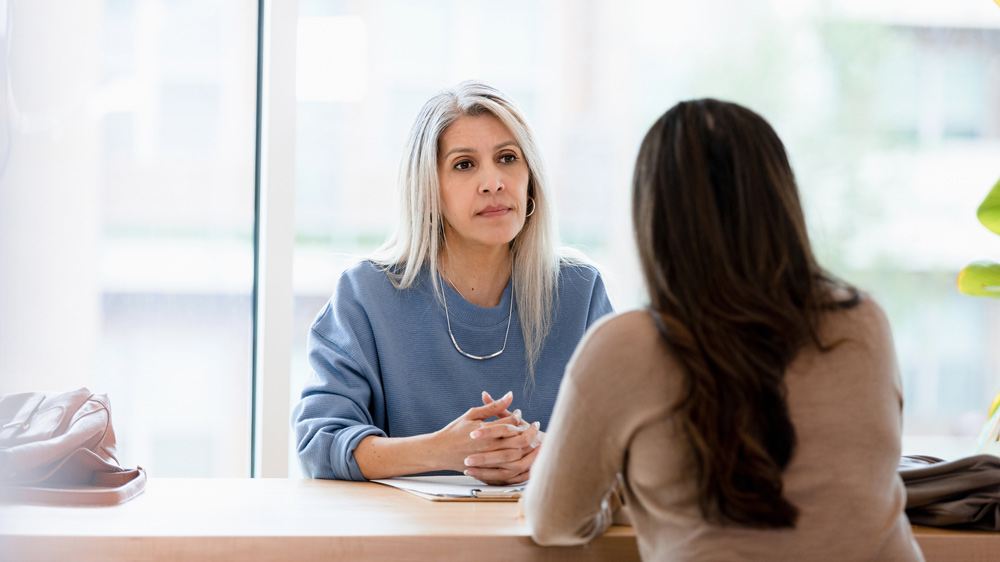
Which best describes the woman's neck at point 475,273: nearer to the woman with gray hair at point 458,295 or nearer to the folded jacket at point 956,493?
the woman with gray hair at point 458,295

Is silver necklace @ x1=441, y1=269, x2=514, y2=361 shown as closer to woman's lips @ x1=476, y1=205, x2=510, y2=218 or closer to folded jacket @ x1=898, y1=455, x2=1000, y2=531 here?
woman's lips @ x1=476, y1=205, x2=510, y2=218

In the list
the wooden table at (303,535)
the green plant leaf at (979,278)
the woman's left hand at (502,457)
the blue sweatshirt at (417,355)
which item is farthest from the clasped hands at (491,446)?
the green plant leaf at (979,278)

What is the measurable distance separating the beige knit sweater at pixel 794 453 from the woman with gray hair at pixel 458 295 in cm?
67

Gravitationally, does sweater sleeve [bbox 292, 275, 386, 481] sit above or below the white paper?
above

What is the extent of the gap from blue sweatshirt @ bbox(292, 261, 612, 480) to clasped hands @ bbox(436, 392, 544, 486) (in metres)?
0.25

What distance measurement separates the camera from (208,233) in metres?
2.31

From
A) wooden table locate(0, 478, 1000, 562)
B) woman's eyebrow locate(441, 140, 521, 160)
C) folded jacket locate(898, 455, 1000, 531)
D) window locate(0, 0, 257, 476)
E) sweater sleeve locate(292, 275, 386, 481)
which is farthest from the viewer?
window locate(0, 0, 257, 476)

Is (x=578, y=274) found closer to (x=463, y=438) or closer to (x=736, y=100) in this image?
(x=463, y=438)

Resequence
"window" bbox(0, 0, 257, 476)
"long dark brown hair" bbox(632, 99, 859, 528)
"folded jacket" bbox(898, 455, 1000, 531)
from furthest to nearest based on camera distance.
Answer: "window" bbox(0, 0, 257, 476), "folded jacket" bbox(898, 455, 1000, 531), "long dark brown hair" bbox(632, 99, 859, 528)

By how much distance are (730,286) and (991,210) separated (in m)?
1.24

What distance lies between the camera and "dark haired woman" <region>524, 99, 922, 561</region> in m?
0.90

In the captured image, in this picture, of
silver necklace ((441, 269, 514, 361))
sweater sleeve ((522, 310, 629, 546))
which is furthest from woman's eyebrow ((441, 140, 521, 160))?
sweater sleeve ((522, 310, 629, 546))

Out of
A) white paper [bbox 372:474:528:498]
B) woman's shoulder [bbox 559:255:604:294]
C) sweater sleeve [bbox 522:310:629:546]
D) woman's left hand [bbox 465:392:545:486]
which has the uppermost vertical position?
woman's shoulder [bbox 559:255:604:294]

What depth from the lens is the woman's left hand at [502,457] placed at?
1.36 m
